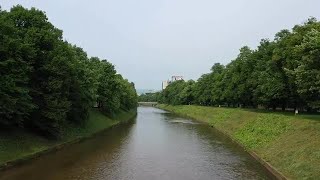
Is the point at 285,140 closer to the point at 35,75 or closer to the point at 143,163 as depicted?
the point at 143,163

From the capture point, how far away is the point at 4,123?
33.0 meters

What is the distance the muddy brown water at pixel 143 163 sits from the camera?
27.8 m

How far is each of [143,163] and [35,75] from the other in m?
15.2

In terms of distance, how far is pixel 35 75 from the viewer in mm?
38281

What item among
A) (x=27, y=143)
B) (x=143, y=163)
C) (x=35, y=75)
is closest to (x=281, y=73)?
(x=143, y=163)

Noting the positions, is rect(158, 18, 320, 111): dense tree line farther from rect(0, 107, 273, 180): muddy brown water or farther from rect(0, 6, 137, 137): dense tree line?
rect(0, 6, 137, 137): dense tree line

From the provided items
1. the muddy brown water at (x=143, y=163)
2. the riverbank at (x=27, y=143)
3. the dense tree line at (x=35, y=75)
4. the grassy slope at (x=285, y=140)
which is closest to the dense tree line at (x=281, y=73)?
the grassy slope at (x=285, y=140)

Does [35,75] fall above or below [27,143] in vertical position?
above

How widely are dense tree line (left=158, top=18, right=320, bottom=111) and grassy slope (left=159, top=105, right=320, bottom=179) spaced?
403cm

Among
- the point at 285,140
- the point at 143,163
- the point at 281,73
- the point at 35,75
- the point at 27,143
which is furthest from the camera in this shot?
the point at 281,73

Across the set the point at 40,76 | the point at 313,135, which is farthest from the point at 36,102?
the point at 313,135

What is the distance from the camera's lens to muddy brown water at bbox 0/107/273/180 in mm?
27828

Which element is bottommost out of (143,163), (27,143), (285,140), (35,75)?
(143,163)

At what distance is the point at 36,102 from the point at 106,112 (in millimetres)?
37722
